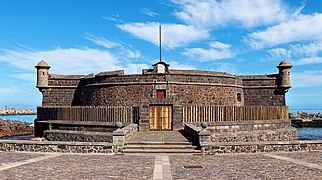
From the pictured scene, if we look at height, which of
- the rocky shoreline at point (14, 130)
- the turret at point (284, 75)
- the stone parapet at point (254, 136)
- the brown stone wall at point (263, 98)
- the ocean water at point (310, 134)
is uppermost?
the turret at point (284, 75)

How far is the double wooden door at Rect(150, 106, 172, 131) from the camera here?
19.2 metres

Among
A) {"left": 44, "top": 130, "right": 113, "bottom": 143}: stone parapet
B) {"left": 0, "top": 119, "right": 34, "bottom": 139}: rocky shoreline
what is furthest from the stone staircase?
{"left": 0, "top": 119, "right": 34, "bottom": 139}: rocky shoreline

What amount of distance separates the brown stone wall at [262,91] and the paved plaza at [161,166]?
1875 cm

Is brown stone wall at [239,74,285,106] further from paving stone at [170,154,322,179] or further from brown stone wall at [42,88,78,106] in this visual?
paving stone at [170,154,322,179]

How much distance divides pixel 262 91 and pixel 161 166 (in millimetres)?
23883

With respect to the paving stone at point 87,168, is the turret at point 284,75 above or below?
above

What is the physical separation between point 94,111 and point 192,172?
42.1 ft

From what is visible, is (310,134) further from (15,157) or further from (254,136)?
(15,157)

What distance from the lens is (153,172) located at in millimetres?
A: 8656

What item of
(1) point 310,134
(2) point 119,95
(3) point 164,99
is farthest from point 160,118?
(1) point 310,134

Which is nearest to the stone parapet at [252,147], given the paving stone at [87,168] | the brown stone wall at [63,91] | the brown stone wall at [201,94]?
the paving stone at [87,168]

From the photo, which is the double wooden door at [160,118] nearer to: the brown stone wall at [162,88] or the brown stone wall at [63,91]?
the brown stone wall at [162,88]

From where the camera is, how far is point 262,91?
1209 inches

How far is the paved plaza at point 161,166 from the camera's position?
8.23 metres
